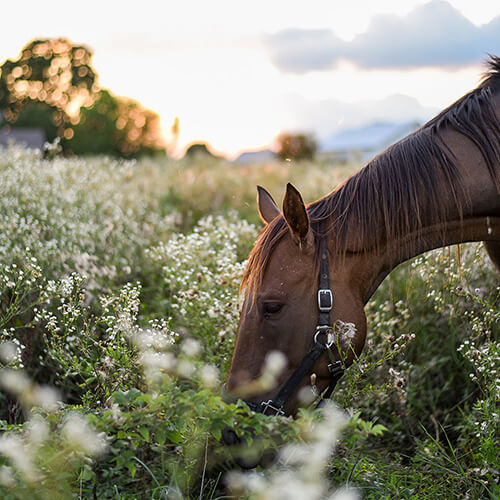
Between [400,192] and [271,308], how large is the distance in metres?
0.87

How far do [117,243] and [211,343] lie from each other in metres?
1.70

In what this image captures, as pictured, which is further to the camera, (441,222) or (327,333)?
(441,222)

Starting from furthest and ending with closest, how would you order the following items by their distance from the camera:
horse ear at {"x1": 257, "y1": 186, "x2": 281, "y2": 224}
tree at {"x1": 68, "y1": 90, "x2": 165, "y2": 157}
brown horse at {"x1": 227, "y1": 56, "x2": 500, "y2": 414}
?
tree at {"x1": 68, "y1": 90, "x2": 165, "y2": 157}
horse ear at {"x1": 257, "y1": 186, "x2": 281, "y2": 224}
brown horse at {"x1": 227, "y1": 56, "x2": 500, "y2": 414}

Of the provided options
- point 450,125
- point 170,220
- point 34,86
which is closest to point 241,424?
point 450,125

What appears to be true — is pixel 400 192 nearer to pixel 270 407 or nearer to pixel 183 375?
pixel 270 407

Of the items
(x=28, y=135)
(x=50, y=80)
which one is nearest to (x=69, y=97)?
(x=50, y=80)

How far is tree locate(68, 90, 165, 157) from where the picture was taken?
44438mm

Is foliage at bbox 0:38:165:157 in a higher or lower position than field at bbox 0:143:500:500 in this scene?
higher

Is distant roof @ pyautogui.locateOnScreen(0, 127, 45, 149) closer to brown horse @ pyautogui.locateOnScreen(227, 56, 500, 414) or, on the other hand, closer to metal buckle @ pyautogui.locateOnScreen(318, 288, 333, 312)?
brown horse @ pyautogui.locateOnScreen(227, 56, 500, 414)

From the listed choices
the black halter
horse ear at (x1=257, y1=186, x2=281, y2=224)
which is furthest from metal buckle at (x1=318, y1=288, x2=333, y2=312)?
horse ear at (x1=257, y1=186, x2=281, y2=224)

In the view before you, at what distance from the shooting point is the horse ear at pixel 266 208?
2906 millimetres

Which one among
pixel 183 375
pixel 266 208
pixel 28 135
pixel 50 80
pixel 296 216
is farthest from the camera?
pixel 50 80

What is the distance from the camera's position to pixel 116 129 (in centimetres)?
4644

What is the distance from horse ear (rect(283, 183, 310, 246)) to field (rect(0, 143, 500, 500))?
27.5 inches
